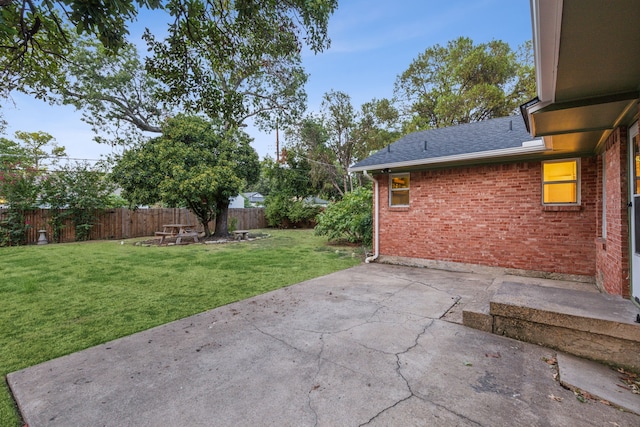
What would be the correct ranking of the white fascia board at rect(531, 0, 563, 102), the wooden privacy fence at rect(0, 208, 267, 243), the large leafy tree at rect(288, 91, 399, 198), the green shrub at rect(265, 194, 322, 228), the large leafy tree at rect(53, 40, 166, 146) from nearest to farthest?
1. the white fascia board at rect(531, 0, 563, 102)
2. the wooden privacy fence at rect(0, 208, 267, 243)
3. the large leafy tree at rect(53, 40, 166, 146)
4. the green shrub at rect(265, 194, 322, 228)
5. the large leafy tree at rect(288, 91, 399, 198)

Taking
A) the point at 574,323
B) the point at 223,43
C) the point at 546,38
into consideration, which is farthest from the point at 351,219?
the point at 546,38

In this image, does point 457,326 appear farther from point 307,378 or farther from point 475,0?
point 475,0

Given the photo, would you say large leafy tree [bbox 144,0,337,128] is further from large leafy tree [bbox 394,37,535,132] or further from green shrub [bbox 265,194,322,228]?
large leafy tree [bbox 394,37,535,132]

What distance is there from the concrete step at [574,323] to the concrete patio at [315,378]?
149 mm

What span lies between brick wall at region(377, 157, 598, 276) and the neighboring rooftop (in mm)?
482

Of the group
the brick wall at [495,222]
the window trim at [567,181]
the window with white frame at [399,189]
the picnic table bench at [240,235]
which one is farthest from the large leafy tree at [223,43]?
the picnic table bench at [240,235]

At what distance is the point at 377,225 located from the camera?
8078 millimetres

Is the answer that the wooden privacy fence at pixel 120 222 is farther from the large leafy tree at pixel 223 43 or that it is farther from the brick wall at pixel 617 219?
the brick wall at pixel 617 219

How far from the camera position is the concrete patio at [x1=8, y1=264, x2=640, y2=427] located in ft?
6.48

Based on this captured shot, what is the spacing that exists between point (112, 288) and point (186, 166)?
25.3 feet

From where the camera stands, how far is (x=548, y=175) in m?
5.84

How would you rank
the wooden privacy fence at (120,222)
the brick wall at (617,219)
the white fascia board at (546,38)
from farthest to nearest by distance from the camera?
the wooden privacy fence at (120,222), the brick wall at (617,219), the white fascia board at (546,38)

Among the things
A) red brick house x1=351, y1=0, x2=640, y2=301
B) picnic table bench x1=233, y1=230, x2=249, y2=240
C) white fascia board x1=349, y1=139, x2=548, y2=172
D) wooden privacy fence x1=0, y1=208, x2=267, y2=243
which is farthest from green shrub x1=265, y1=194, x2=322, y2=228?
white fascia board x1=349, y1=139, x2=548, y2=172

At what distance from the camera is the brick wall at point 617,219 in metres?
3.55
